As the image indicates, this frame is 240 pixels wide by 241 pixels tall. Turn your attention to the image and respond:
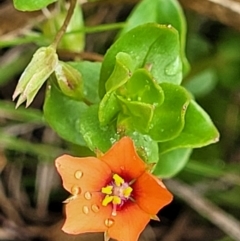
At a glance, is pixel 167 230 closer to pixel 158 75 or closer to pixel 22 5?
pixel 158 75

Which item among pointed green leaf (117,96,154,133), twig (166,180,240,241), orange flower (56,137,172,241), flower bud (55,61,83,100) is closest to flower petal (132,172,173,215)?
orange flower (56,137,172,241)

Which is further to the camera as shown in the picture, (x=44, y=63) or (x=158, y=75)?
(x=158, y=75)

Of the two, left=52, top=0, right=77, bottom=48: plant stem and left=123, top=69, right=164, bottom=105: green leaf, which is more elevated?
left=52, top=0, right=77, bottom=48: plant stem

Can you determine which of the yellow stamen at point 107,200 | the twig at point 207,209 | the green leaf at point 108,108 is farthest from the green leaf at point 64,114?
the twig at point 207,209

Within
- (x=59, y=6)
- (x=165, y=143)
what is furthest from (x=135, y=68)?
(x=59, y=6)

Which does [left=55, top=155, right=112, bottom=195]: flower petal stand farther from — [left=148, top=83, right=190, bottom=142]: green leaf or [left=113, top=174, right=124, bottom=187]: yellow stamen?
[left=148, top=83, right=190, bottom=142]: green leaf

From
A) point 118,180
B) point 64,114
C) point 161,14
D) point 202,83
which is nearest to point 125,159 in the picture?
point 118,180
